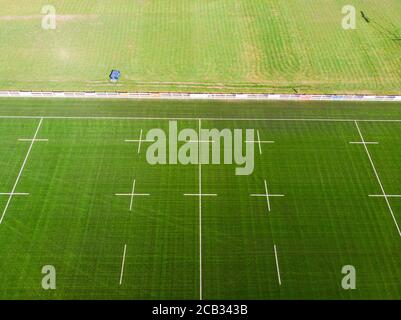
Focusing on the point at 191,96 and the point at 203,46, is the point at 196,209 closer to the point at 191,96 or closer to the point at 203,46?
the point at 191,96

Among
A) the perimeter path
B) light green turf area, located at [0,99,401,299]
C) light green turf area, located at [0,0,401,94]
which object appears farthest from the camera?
light green turf area, located at [0,0,401,94]

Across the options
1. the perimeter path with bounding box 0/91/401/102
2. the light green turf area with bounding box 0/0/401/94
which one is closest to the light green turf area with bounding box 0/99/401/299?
the perimeter path with bounding box 0/91/401/102

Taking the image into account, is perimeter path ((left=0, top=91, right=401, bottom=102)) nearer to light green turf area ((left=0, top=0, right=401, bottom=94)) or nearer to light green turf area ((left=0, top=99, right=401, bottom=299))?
light green turf area ((left=0, top=99, right=401, bottom=299))

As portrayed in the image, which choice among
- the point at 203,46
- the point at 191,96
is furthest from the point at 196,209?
the point at 203,46

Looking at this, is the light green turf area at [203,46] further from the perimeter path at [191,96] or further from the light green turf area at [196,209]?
the light green turf area at [196,209]

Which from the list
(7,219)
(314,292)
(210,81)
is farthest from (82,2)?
(314,292)
